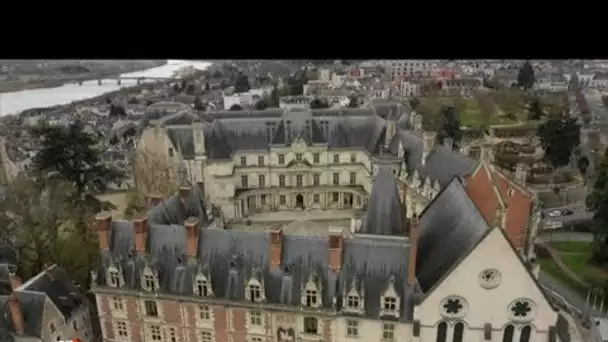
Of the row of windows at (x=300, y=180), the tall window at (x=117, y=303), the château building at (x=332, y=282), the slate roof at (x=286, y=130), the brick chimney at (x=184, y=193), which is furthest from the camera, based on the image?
the row of windows at (x=300, y=180)

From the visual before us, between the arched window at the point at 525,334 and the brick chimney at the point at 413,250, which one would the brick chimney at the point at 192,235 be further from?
the arched window at the point at 525,334

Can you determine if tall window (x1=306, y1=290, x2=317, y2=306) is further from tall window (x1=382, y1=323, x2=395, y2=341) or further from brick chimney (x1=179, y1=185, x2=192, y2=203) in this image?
brick chimney (x1=179, y1=185, x2=192, y2=203)

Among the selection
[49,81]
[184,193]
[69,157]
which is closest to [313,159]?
[184,193]

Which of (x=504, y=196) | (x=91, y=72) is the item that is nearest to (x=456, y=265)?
(x=504, y=196)

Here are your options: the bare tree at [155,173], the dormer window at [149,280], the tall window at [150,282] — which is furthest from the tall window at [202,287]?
the bare tree at [155,173]

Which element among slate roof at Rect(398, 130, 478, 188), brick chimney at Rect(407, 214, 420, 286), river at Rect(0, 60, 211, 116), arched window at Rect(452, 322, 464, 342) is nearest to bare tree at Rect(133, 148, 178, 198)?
slate roof at Rect(398, 130, 478, 188)

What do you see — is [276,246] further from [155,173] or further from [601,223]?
[601,223]
